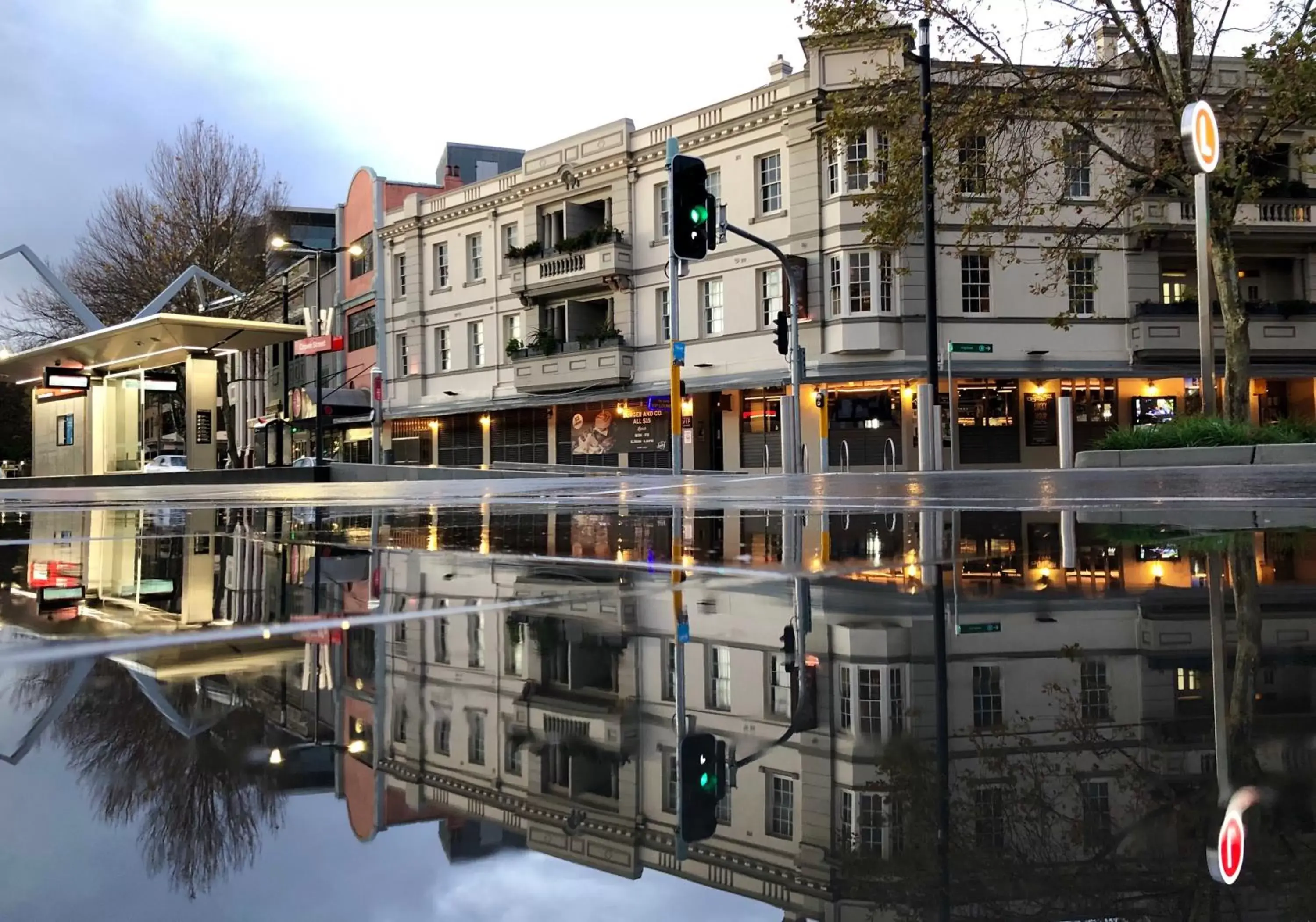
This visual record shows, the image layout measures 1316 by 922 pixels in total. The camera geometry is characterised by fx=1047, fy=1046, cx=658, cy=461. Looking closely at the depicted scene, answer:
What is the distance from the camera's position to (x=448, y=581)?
3750 mm

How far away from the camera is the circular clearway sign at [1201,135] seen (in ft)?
47.5

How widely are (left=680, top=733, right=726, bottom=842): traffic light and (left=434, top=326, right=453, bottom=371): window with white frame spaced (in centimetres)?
4359

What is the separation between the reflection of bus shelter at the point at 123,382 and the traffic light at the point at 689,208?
38.2ft

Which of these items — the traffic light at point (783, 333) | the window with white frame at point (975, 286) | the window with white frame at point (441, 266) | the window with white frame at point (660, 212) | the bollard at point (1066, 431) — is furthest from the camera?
the window with white frame at point (441, 266)

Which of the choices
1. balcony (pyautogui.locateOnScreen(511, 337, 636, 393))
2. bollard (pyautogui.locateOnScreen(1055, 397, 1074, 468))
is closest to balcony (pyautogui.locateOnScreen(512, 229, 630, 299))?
balcony (pyautogui.locateOnScreen(511, 337, 636, 393))

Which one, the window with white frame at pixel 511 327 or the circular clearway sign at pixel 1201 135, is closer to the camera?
the circular clearway sign at pixel 1201 135

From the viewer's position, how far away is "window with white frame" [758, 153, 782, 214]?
109 feet

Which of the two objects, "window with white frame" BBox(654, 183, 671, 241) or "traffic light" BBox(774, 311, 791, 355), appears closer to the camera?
"traffic light" BBox(774, 311, 791, 355)

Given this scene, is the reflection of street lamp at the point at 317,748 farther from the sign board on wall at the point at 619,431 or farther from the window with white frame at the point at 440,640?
the sign board on wall at the point at 619,431

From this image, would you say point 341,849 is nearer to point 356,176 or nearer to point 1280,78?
point 1280,78

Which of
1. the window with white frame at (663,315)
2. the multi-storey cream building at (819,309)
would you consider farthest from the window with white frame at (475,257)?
the window with white frame at (663,315)

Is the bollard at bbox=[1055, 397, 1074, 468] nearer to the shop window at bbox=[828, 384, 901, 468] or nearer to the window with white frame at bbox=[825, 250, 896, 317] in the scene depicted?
the shop window at bbox=[828, 384, 901, 468]

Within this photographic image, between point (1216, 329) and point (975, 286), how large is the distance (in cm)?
748

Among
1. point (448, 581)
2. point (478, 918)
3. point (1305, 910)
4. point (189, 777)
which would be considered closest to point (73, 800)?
point (189, 777)
